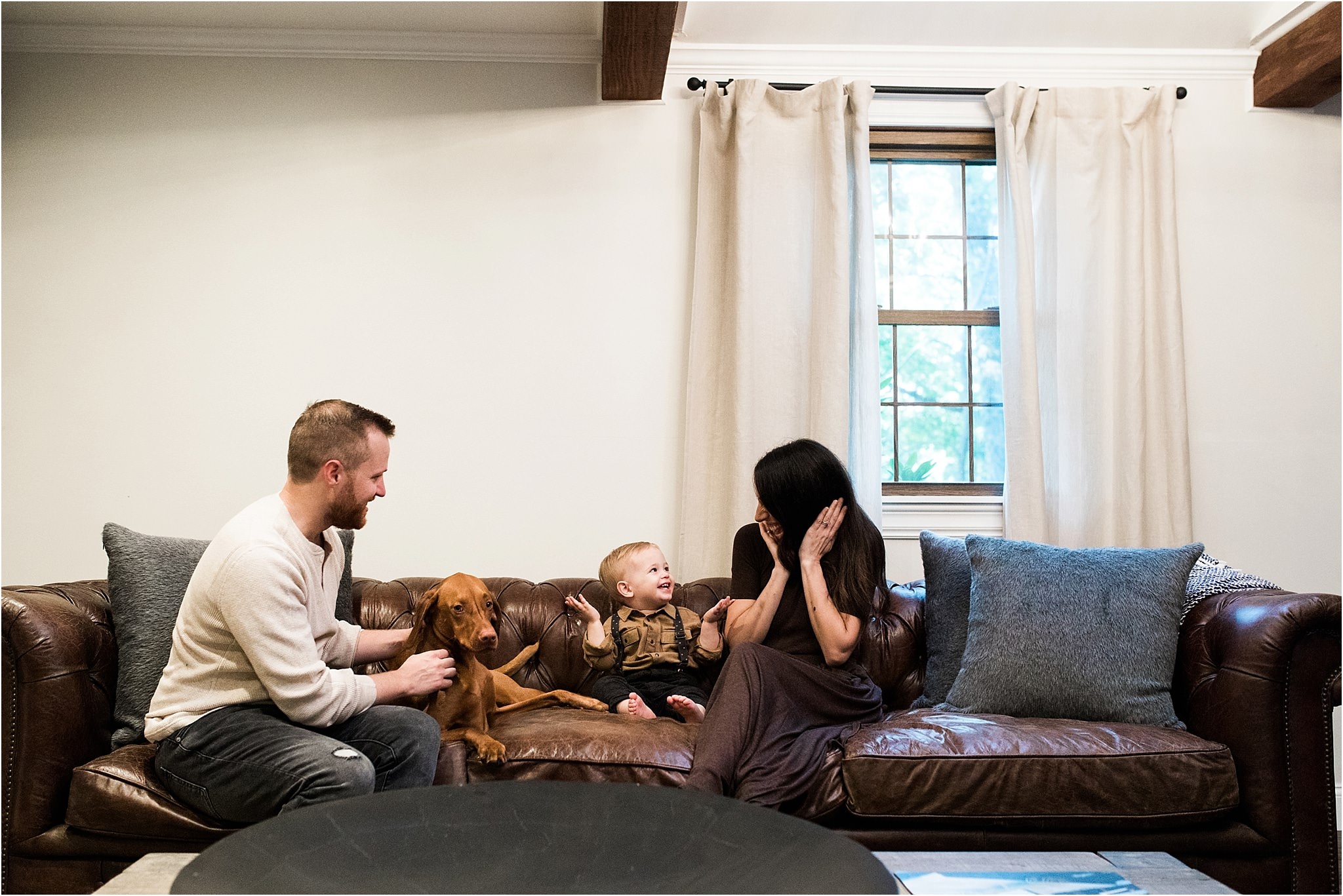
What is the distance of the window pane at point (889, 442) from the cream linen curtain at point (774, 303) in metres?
0.31

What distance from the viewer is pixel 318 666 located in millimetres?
2061

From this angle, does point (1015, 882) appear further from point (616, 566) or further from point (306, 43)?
point (306, 43)

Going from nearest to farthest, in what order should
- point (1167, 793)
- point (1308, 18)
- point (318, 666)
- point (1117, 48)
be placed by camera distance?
point (318, 666) < point (1167, 793) < point (1308, 18) < point (1117, 48)

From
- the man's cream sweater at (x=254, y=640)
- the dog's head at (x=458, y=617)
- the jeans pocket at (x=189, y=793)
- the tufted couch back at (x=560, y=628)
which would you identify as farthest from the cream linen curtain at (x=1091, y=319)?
the jeans pocket at (x=189, y=793)

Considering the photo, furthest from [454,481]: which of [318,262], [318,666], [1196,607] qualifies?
[1196,607]

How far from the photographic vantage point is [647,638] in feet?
9.29

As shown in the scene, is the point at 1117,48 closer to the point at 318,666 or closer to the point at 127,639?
the point at 318,666

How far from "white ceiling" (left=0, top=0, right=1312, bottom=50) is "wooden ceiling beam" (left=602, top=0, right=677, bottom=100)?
0.68ft

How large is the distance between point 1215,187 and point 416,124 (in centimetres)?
309

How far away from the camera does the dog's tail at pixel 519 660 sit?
9.39ft

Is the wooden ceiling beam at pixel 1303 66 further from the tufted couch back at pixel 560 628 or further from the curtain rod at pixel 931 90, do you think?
the tufted couch back at pixel 560 628

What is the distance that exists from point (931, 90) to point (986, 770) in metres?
2.63

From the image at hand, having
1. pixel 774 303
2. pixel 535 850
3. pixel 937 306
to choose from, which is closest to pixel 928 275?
pixel 937 306

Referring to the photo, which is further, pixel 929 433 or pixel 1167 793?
pixel 929 433
